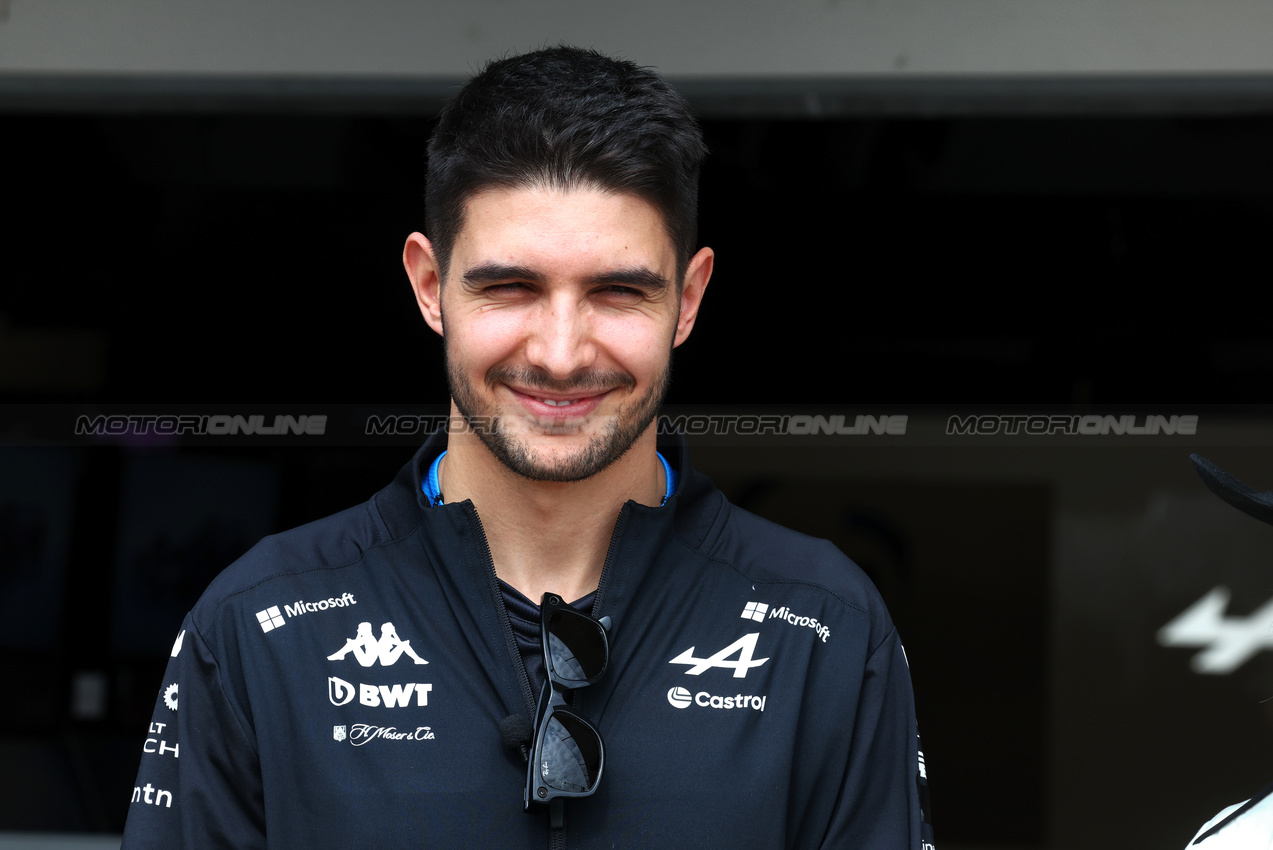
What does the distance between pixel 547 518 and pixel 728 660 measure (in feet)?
0.89

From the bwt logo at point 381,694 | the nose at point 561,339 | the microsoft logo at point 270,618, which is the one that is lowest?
the bwt logo at point 381,694

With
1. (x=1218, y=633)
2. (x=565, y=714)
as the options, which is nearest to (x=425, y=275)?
(x=565, y=714)

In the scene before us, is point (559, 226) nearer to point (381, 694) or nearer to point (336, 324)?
point (381, 694)

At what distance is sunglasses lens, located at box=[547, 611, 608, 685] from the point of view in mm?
1281

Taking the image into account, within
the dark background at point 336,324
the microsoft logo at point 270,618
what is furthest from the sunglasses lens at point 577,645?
the dark background at point 336,324

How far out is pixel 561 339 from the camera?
4.13 ft

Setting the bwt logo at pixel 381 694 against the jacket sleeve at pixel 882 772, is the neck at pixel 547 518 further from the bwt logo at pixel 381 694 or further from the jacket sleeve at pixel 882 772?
the jacket sleeve at pixel 882 772

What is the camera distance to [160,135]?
10.1 ft

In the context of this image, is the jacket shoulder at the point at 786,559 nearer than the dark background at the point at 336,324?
Yes

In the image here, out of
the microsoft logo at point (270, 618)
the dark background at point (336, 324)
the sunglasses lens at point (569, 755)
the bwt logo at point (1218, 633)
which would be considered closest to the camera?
the sunglasses lens at point (569, 755)

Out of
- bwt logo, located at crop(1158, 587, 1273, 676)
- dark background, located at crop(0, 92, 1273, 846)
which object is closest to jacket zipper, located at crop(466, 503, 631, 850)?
dark background, located at crop(0, 92, 1273, 846)

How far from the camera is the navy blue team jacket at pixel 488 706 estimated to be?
127cm

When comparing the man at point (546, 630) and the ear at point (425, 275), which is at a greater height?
the ear at point (425, 275)

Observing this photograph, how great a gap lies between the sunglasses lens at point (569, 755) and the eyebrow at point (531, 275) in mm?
464
